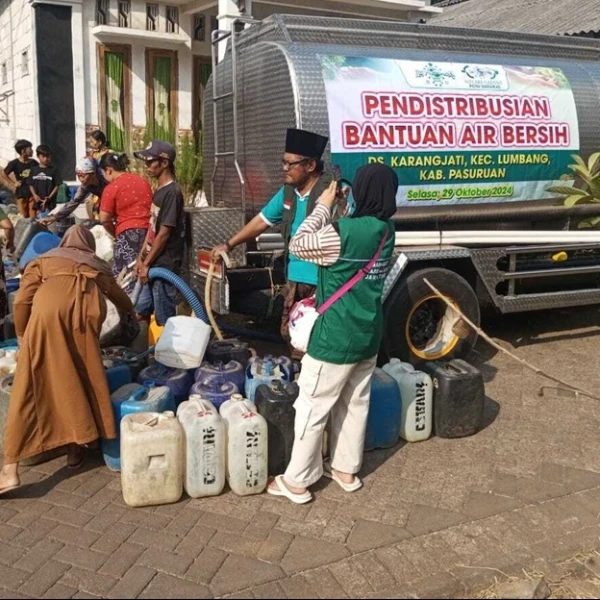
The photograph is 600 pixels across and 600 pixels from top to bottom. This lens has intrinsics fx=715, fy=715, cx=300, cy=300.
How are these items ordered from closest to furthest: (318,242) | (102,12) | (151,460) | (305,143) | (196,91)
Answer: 1. (318,242)
2. (151,460)
3. (305,143)
4. (102,12)
5. (196,91)

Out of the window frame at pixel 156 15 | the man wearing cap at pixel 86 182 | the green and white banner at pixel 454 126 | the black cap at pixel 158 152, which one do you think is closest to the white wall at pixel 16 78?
the window frame at pixel 156 15

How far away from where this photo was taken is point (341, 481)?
4188 millimetres

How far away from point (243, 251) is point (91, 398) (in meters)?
1.99

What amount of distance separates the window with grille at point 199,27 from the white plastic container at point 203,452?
1342 cm

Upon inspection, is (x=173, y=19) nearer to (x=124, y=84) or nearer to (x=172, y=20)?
(x=172, y=20)

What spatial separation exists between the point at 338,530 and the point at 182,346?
5.44ft

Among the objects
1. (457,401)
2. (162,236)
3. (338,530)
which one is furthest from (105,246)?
(338,530)

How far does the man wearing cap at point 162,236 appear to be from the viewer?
5559mm

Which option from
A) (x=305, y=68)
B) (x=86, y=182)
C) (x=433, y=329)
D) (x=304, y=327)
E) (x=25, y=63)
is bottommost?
(x=433, y=329)

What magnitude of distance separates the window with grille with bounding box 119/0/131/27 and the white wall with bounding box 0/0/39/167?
1.74 metres

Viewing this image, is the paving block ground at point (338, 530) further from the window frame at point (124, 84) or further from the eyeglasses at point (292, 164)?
the window frame at point (124, 84)

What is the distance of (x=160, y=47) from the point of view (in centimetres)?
1535

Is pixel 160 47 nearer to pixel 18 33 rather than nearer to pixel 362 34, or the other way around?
pixel 18 33

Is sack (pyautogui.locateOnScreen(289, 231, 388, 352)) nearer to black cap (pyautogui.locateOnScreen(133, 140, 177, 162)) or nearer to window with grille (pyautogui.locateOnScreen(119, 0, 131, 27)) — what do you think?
black cap (pyautogui.locateOnScreen(133, 140, 177, 162))
